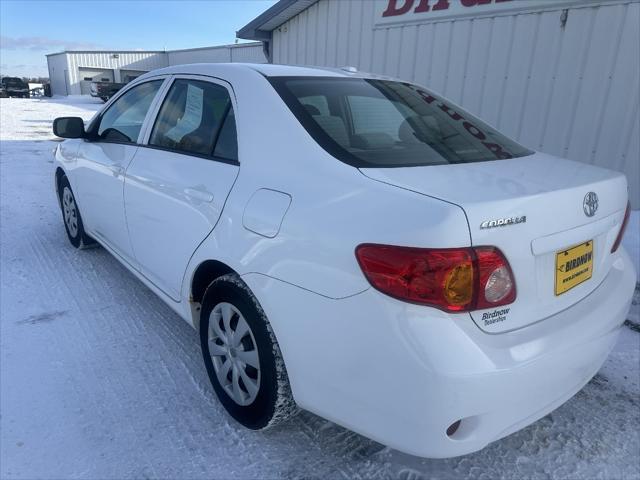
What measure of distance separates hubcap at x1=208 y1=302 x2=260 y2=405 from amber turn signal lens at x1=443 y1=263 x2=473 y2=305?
891mm

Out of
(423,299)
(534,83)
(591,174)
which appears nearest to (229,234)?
(423,299)

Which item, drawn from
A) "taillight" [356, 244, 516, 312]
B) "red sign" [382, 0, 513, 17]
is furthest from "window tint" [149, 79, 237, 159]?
"red sign" [382, 0, 513, 17]

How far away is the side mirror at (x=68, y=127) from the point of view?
3.54m

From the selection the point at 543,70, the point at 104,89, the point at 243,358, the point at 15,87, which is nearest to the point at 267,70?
the point at 243,358

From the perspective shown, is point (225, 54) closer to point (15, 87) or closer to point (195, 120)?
point (15, 87)

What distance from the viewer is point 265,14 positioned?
29.0 feet

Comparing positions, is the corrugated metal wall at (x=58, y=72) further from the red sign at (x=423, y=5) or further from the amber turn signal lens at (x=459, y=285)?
the amber turn signal lens at (x=459, y=285)

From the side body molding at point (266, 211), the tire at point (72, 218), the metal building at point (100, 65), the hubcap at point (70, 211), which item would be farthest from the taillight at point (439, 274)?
the metal building at point (100, 65)

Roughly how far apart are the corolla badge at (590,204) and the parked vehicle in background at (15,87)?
134 feet

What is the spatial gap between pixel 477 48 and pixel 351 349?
234 inches

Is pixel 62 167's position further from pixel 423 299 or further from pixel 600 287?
pixel 600 287

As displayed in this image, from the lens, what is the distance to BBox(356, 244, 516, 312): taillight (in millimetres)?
1402

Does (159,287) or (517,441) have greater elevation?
(159,287)

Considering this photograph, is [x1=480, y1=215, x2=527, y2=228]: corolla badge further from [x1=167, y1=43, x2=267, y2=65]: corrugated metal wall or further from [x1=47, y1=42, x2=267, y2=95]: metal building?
[x1=47, y1=42, x2=267, y2=95]: metal building
